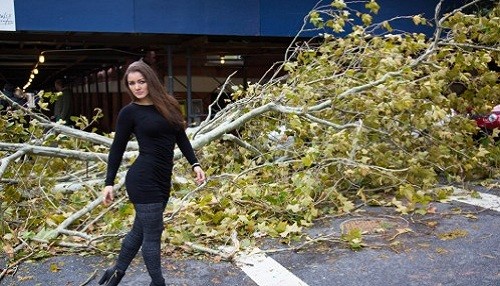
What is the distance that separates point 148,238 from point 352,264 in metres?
1.76

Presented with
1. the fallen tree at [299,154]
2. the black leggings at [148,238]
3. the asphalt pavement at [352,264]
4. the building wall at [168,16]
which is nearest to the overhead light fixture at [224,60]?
the building wall at [168,16]

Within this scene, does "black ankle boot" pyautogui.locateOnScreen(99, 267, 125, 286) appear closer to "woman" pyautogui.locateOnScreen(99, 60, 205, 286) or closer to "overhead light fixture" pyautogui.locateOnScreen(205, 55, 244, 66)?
"woman" pyautogui.locateOnScreen(99, 60, 205, 286)

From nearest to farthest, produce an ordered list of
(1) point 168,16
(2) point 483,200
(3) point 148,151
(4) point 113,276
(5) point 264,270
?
(3) point 148,151, (4) point 113,276, (5) point 264,270, (2) point 483,200, (1) point 168,16

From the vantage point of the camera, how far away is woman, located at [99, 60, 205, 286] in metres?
3.35

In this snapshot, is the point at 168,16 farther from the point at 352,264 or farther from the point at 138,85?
the point at 352,264

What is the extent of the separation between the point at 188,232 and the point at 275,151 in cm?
224

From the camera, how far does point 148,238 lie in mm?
3416

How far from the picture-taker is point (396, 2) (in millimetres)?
13039

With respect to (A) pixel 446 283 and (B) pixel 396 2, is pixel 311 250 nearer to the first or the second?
(A) pixel 446 283

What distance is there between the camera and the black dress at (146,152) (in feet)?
11.0

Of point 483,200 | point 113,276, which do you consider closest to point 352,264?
point 113,276

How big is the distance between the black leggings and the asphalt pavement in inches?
17.8

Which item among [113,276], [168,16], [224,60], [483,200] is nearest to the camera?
[113,276]

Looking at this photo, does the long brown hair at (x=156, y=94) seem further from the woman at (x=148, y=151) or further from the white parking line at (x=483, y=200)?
the white parking line at (x=483, y=200)
